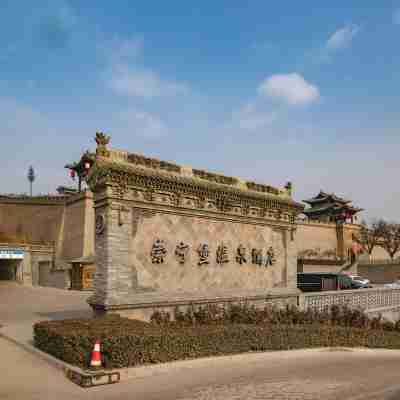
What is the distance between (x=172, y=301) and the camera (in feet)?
45.8

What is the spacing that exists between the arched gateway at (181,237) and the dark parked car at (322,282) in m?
10.6

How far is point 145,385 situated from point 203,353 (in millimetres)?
2412

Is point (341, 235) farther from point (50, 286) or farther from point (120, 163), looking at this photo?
point (120, 163)

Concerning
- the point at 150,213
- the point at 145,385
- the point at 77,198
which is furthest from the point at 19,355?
the point at 77,198

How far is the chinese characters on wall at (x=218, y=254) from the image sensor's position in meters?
14.0

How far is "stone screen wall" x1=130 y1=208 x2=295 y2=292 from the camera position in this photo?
13.7 m

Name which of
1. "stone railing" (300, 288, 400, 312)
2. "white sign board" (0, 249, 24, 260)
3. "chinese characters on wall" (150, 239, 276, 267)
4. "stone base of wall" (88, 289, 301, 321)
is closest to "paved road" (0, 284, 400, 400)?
"stone base of wall" (88, 289, 301, 321)

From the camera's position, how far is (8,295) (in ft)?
93.1

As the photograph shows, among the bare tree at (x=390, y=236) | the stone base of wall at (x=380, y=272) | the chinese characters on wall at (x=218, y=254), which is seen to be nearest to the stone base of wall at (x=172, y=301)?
the chinese characters on wall at (x=218, y=254)

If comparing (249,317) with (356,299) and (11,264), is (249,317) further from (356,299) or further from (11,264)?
(11,264)

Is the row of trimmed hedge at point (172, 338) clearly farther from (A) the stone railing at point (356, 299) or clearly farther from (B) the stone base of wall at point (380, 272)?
(B) the stone base of wall at point (380, 272)

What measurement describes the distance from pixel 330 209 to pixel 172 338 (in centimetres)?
7001

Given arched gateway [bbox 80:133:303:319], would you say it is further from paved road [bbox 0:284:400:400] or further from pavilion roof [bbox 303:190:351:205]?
pavilion roof [bbox 303:190:351:205]

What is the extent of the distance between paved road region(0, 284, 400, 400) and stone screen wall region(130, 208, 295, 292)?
441 centimetres
